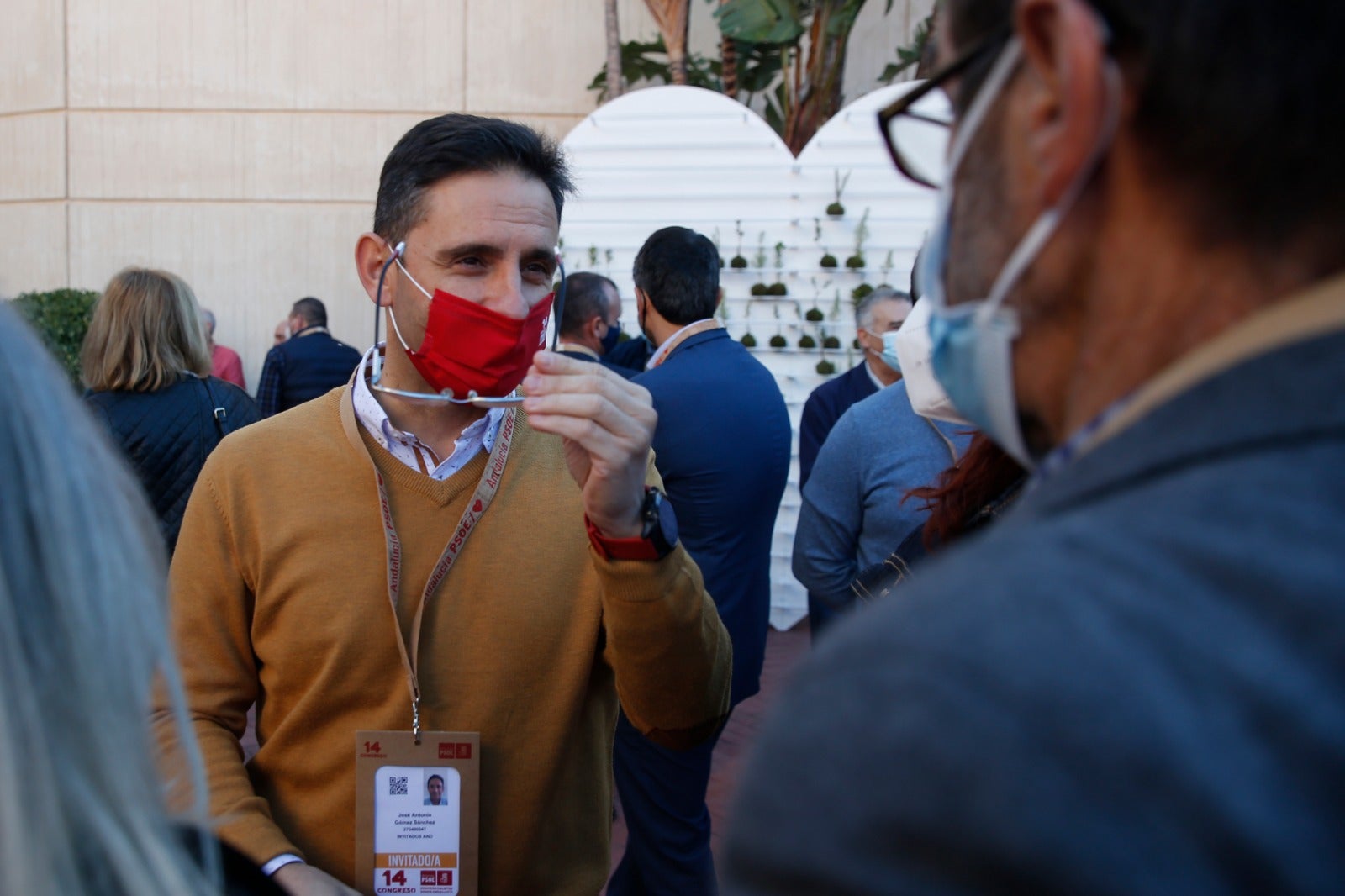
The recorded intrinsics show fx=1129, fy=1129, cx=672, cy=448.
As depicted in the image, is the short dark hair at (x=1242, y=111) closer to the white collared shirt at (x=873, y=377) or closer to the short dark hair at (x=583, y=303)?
the white collared shirt at (x=873, y=377)

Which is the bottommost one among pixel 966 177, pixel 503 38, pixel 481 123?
pixel 966 177

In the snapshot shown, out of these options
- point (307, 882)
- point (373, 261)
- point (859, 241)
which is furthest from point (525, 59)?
point (307, 882)

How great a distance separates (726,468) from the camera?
4.06 meters

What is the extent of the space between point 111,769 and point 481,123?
165 cm

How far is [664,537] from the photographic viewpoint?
1896mm

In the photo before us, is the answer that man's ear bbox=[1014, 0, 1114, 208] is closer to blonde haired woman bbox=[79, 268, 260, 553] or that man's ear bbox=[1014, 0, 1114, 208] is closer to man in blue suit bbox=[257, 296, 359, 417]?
blonde haired woman bbox=[79, 268, 260, 553]

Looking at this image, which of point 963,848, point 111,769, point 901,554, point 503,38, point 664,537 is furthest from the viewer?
point 503,38

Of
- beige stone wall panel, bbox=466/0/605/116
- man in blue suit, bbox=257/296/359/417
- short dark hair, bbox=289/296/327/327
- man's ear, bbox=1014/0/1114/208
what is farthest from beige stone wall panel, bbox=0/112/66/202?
man's ear, bbox=1014/0/1114/208

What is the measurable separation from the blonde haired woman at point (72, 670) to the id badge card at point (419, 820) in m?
0.95

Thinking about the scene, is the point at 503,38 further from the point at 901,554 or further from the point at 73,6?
the point at 901,554

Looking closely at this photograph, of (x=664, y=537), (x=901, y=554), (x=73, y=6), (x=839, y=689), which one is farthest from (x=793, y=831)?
(x=73, y=6)

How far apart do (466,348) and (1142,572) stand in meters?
1.68

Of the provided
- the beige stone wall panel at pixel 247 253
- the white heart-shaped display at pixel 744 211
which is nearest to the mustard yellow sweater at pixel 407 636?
the white heart-shaped display at pixel 744 211

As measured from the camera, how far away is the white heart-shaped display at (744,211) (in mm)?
7707
